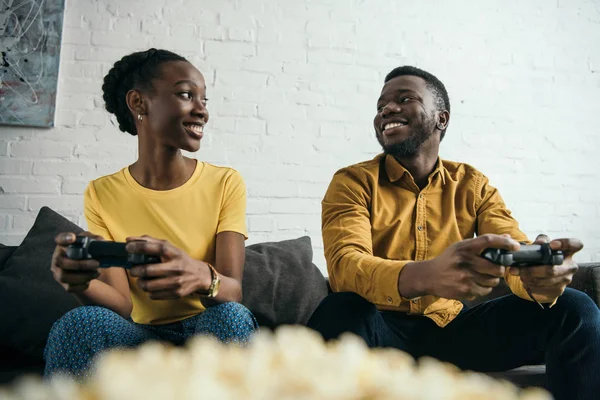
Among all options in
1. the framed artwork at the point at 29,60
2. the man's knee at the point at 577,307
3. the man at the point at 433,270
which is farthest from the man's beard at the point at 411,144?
the framed artwork at the point at 29,60

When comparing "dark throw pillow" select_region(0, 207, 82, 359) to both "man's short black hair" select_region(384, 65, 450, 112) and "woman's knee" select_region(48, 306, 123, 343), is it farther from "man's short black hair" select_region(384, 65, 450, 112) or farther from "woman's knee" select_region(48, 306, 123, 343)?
"man's short black hair" select_region(384, 65, 450, 112)

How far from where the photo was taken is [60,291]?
1.51 metres

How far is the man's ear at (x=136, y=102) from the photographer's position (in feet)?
4.81

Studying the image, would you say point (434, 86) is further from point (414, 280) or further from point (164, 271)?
point (164, 271)

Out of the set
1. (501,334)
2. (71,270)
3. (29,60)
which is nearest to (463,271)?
(501,334)

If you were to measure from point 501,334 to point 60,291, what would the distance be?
113cm

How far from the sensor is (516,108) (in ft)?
8.34

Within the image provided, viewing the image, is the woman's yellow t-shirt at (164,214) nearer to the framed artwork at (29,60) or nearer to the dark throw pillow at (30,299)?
the dark throw pillow at (30,299)

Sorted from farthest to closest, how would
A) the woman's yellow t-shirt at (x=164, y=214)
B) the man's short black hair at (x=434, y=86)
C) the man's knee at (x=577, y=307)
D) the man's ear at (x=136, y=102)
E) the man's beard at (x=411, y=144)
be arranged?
the man's short black hair at (x=434, y=86)
the man's beard at (x=411, y=144)
the man's ear at (x=136, y=102)
the woman's yellow t-shirt at (x=164, y=214)
the man's knee at (x=577, y=307)

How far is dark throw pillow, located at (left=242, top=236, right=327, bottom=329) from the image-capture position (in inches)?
64.8

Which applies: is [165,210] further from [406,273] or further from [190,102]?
[406,273]

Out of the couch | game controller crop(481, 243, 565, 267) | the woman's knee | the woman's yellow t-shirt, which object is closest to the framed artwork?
the couch

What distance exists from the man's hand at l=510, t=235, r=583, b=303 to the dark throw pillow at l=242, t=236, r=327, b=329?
701 millimetres

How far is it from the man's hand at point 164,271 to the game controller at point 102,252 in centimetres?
1
